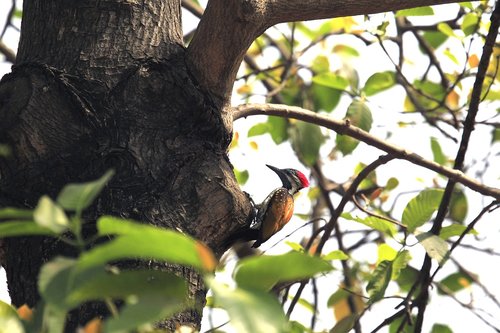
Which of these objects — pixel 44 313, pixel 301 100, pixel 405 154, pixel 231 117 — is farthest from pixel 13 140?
pixel 301 100

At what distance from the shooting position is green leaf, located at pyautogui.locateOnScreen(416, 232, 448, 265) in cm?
230

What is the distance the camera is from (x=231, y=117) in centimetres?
220

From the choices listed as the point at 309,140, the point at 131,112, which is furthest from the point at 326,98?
the point at 131,112

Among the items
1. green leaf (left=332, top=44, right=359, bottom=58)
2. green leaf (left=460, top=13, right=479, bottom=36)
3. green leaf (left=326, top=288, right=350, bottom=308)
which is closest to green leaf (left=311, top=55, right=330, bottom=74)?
green leaf (left=332, top=44, right=359, bottom=58)

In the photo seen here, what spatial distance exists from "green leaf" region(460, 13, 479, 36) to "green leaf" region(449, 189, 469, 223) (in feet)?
2.33

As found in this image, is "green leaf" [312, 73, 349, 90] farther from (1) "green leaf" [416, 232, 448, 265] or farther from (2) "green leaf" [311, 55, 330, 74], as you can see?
(1) "green leaf" [416, 232, 448, 265]

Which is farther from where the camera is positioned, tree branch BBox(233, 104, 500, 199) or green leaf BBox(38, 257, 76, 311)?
tree branch BBox(233, 104, 500, 199)

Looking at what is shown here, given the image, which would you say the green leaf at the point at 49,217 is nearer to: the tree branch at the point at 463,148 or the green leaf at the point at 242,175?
the tree branch at the point at 463,148

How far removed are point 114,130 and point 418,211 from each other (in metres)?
1.10

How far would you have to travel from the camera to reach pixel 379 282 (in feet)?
7.91

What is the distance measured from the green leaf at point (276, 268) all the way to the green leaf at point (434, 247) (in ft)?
4.90

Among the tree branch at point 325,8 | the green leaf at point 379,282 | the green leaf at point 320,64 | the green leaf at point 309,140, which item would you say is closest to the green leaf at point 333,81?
the green leaf at point 309,140

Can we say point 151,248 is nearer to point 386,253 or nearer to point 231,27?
point 231,27

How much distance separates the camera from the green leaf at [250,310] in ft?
2.53
